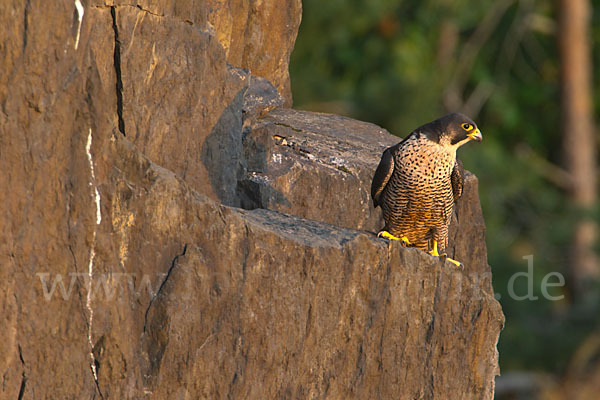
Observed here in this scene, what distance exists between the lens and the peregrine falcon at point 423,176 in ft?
17.9

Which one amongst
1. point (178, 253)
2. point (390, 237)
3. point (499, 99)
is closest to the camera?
point (178, 253)

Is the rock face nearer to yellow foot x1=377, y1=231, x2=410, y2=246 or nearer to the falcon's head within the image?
yellow foot x1=377, y1=231, x2=410, y2=246

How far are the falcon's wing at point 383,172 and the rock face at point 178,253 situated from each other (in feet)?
0.75

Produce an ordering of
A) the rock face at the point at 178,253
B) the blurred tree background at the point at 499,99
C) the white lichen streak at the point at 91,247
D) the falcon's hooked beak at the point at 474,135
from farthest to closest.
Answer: the blurred tree background at the point at 499,99 < the falcon's hooked beak at the point at 474,135 < the white lichen streak at the point at 91,247 < the rock face at the point at 178,253

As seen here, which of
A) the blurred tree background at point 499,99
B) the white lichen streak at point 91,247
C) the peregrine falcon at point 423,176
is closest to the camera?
Answer: the white lichen streak at point 91,247

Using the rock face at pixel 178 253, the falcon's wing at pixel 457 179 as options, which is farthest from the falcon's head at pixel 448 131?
the rock face at pixel 178 253

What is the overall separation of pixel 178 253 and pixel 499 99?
647 inches

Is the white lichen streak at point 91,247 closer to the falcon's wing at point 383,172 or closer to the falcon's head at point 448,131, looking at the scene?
the falcon's wing at point 383,172

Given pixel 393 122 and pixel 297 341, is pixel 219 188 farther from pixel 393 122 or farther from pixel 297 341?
pixel 393 122

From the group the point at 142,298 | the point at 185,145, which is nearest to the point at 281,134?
the point at 185,145

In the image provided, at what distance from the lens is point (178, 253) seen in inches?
168

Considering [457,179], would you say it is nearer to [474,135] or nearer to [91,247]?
[474,135]

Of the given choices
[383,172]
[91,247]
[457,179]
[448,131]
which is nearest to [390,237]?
[383,172]

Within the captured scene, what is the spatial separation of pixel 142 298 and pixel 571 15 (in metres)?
13.5
